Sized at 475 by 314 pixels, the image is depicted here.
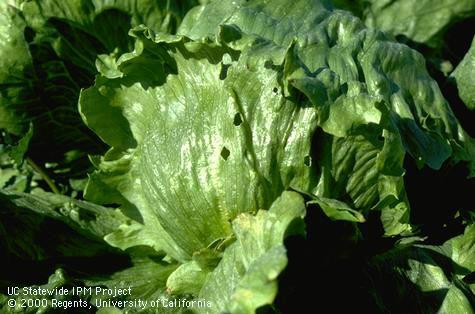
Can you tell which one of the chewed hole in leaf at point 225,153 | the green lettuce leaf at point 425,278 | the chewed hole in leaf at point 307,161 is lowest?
the green lettuce leaf at point 425,278

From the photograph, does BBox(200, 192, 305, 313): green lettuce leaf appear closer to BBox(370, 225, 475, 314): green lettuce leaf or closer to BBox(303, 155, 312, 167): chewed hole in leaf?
BBox(303, 155, 312, 167): chewed hole in leaf

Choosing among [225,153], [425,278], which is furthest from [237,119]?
[425,278]

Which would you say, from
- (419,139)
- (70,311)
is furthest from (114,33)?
(419,139)

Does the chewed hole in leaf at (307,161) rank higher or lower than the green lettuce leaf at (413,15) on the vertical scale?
higher

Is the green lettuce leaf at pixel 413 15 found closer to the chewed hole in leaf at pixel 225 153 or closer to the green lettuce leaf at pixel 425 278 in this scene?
the green lettuce leaf at pixel 425 278

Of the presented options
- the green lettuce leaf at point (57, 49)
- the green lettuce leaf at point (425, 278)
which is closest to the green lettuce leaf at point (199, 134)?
the green lettuce leaf at point (57, 49)

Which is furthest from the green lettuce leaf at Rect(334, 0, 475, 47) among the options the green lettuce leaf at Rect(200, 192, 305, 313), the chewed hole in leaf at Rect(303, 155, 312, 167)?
the green lettuce leaf at Rect(200, 192, 305, 313)

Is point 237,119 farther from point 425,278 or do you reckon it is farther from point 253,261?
point 425,278

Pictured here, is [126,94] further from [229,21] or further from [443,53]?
[443,53]
